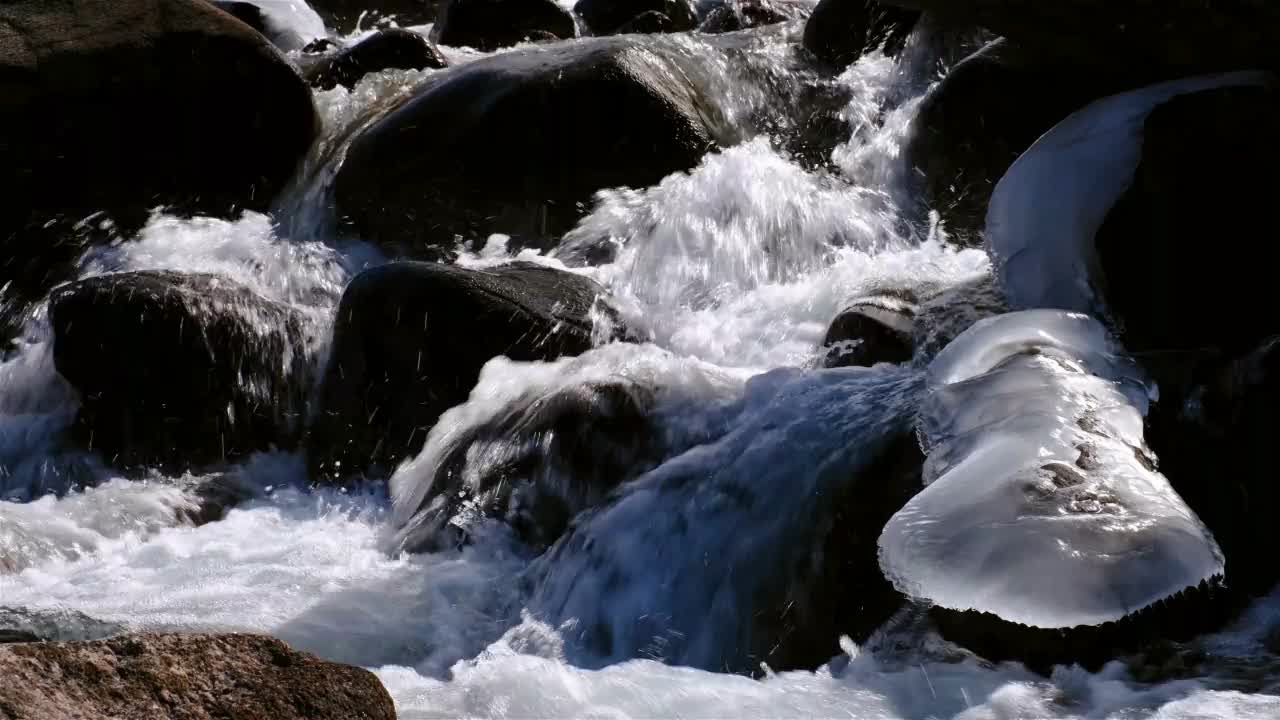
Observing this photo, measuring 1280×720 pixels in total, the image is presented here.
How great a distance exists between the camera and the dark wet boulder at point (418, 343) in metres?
5.68

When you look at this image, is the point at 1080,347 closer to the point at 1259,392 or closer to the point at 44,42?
the point at 1259,392

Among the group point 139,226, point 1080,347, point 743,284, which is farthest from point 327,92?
point 1080,347

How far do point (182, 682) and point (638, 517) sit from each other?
2.07 metres

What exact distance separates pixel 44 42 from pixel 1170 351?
5.92m

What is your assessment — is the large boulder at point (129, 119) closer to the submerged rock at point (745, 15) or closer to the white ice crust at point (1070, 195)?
the submerged rock at point (745, 15)

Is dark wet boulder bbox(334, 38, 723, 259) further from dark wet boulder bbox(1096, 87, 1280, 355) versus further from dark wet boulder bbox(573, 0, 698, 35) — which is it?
dark wet boulder bbox(573, 0, 698, 35)

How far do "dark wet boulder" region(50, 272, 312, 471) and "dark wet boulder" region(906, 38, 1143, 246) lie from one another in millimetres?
3241

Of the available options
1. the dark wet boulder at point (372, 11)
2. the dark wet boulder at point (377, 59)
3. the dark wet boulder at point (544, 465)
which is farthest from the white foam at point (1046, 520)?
the dark wet boulder at point (372, 11)

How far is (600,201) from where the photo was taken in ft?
23.9

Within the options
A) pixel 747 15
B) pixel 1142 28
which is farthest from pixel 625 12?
pixel 1142 28

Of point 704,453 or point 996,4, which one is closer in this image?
point 704,453

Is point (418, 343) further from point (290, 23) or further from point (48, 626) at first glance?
point (290, 23)

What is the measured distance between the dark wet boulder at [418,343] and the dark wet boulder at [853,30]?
11.4 feet

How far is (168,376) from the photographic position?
19.9 feet
